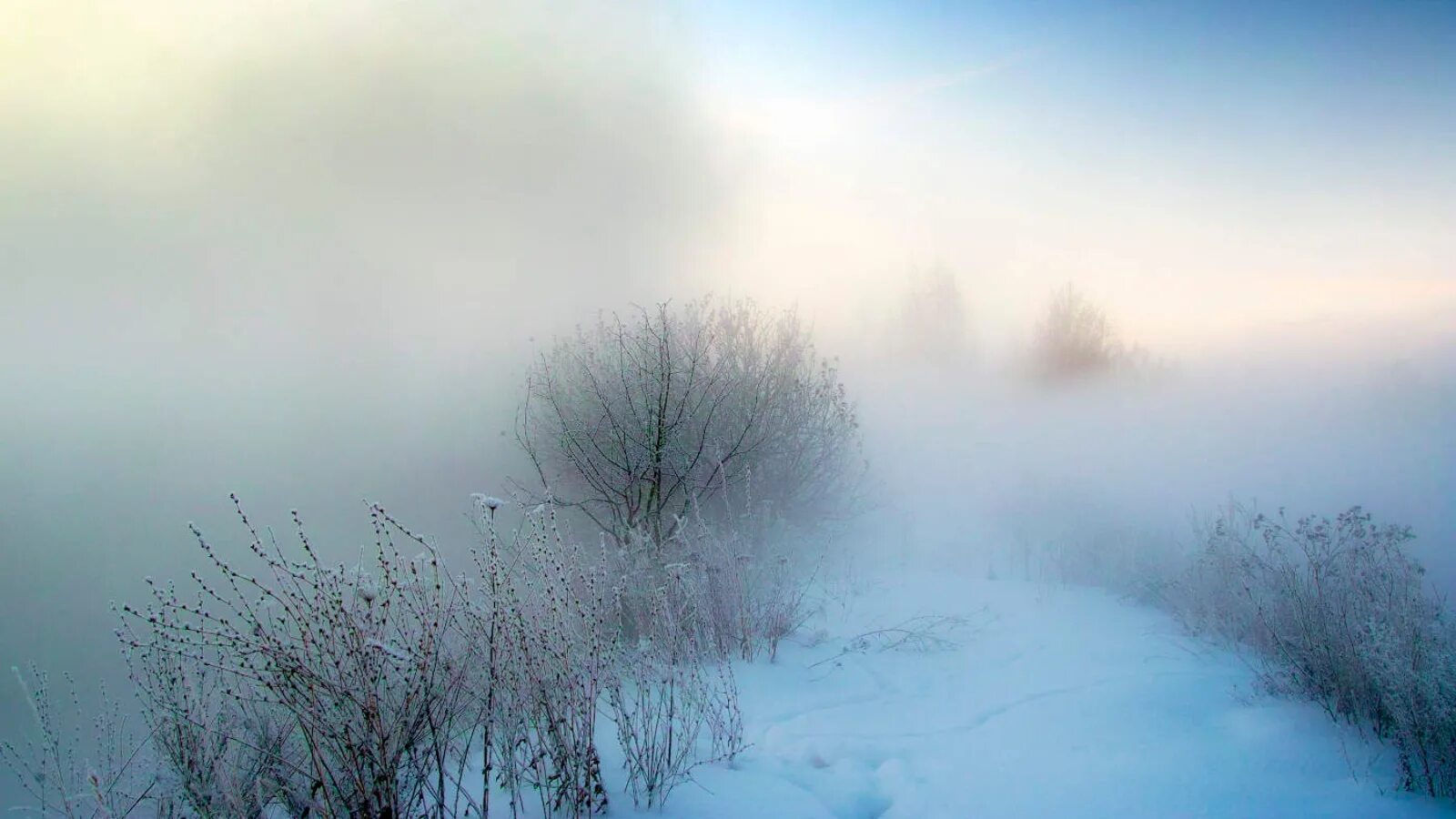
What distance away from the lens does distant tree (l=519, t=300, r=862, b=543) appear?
23.7 ft

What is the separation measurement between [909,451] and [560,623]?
68.4 feet

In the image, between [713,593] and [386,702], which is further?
[713,593]

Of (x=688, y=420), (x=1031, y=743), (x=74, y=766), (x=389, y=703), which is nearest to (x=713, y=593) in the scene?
(x=1031, y=743)

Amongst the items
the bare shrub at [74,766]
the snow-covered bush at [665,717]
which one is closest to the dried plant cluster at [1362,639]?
the snow-covered bush at [665,717]

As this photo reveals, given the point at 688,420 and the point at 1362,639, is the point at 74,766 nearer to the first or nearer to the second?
the point at 688,420

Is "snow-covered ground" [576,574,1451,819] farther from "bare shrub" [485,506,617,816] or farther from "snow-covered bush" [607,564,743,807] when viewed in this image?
"bare shrub" [485,506,617,816]

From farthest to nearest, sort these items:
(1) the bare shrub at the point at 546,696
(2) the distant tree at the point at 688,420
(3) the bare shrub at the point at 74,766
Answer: (2) the distant tree at the point at 688,420, (3) the bare shrub at the point at 74,766, (1) the bare shrub at the point at 546,696

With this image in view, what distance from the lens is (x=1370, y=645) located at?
3.79m

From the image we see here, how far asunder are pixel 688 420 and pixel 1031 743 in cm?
514

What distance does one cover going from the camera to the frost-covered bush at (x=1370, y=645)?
3346 mm

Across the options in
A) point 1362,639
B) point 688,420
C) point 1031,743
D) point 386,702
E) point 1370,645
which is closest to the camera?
point 386,702

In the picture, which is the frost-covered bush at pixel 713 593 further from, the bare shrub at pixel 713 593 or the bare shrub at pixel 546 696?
the bare shrub at pixel 546 696

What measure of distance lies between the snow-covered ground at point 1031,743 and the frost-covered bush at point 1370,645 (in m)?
0.19

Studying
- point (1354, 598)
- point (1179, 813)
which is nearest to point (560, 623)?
point (1179, 813)
